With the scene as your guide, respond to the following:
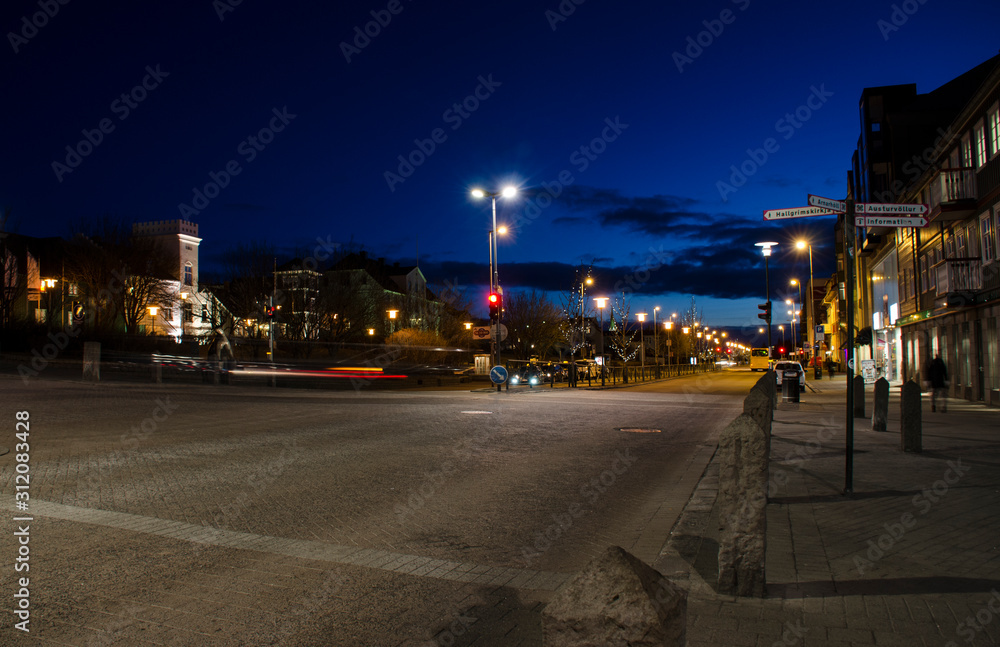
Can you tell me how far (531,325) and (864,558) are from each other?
62.5 m

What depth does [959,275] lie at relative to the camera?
22875mm

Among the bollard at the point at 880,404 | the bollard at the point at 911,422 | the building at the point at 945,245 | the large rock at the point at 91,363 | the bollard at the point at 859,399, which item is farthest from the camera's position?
the large rock at the point at 91,363

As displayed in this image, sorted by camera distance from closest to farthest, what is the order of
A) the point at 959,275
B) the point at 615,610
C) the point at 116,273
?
the point at 615,610, the point at 959,275, the point at 116,273

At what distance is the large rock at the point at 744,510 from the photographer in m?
4.24

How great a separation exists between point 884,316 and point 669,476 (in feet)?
121

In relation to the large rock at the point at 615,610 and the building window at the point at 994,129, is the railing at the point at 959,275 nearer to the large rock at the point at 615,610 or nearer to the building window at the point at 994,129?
the building window at the point at 994,129

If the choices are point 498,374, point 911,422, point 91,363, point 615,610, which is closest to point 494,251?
point 498,374

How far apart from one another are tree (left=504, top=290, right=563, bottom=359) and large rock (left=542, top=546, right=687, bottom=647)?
206ft

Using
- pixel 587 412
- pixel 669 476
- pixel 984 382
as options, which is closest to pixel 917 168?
pixel 984 382

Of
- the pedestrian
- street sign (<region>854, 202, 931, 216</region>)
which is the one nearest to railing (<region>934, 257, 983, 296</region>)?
the pedestrian

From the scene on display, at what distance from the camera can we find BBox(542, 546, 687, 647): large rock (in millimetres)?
2240

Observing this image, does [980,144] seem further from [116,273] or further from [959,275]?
[116,273]

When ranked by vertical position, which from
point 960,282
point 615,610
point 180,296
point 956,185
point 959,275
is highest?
point 956,185

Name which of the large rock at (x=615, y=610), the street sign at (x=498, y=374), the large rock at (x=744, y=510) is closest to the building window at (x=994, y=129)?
the street sign at (x=498, y=374)
